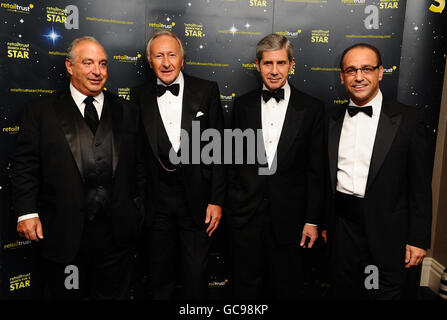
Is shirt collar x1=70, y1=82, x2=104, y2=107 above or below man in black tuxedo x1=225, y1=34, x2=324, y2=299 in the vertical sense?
above

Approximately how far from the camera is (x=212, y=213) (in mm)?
2619

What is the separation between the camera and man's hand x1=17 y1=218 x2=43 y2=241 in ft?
7.32

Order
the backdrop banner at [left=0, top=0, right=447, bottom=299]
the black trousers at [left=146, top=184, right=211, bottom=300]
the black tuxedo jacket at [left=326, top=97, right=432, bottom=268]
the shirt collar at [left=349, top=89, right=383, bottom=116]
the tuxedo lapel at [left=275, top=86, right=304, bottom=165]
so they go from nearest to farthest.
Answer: the black tuxedo jacket at [left=326, top=97, right=432, bottom=268] < the shirt collar at [left=349, top=89, right=383, bottom=116] < the tuxedo lapel at [left=275, top=86, right=304, bottom=165] < the black trousers at [left=146, top=184, right=211, bottom=300] < the backdrop banner at [left=0, top=0, right=447, bottom=299]

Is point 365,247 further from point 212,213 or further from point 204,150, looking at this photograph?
Answer: point 204,150

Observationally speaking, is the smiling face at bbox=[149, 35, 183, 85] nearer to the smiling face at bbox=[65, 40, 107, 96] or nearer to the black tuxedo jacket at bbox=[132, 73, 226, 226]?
the black tuxedo jacket at bbox=[132, 73, 226, 226]

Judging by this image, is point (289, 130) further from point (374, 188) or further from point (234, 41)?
point (234, 41)

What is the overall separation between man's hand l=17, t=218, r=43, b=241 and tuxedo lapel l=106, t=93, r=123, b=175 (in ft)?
1.94

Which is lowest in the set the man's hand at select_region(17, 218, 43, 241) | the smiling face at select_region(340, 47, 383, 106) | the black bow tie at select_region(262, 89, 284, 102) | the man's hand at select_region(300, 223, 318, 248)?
the man's hand at select_region(300, 223, 318, 248)

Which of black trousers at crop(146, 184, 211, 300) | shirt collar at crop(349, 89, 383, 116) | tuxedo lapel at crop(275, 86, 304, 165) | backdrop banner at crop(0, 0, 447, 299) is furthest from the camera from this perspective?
backdrop banner at crop(0, 0, 447, 299)

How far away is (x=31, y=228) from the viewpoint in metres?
2.23

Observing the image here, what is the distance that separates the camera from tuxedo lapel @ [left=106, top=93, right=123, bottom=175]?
7.59 ft

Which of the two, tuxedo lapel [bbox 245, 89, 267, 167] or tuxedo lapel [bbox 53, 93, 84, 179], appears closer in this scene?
tuxedo lapel [bbox 53, 93, 84, 179]

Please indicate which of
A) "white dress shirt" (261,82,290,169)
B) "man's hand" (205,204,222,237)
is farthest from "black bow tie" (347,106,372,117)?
"man's hand" (205,204,222,237)

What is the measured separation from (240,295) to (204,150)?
3.63ft
